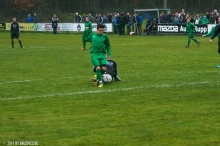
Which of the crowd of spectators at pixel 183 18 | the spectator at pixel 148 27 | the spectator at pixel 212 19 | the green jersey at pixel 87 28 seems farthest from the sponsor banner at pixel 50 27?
the green jersey at pixel 87 28

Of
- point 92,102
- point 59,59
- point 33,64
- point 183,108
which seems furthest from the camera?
point 59,59

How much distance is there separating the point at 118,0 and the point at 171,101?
54.8 metres

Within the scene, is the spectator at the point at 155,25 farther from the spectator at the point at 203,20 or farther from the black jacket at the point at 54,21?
the black jacket at the point at 54,21

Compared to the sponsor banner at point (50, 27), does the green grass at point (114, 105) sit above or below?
below

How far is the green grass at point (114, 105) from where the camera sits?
9.63m

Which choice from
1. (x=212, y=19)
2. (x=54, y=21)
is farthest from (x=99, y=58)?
(x=54, y=21)

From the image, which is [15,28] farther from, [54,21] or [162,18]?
[54,21]

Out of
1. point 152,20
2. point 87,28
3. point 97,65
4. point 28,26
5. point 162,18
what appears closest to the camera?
point 97,65

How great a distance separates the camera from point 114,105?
1281 cm

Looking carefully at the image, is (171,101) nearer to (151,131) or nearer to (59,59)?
(151,131)

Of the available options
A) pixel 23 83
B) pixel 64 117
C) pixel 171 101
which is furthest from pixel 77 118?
pixel 23 83

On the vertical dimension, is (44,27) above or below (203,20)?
below

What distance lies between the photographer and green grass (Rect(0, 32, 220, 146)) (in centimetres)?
963

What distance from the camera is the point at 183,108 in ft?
40.4
